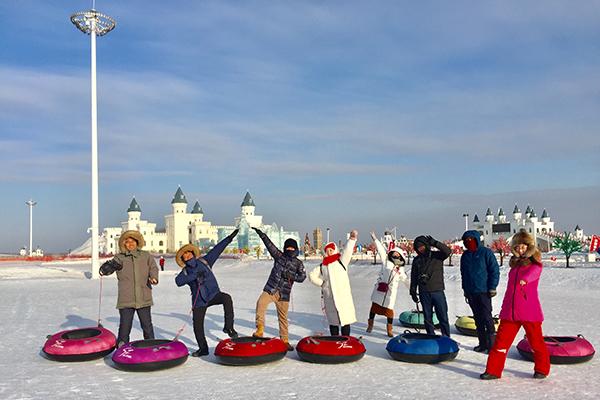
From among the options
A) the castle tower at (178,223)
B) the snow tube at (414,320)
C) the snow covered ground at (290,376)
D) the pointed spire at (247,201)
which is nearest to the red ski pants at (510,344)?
the snow covered ground at (290,376)

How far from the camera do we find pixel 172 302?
645 inches

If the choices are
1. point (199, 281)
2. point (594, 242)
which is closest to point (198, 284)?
point (199, 281)

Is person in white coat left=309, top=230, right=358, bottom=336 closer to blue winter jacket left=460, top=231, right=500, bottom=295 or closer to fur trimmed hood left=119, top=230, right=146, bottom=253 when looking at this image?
blue winter jacket left=460, top=231, right=500, bottom=295

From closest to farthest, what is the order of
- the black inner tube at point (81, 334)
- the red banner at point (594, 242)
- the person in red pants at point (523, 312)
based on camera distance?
the person in red pants at point (523, 312), the black inner tube at point (81, 334), the red banner at point (594, 242)

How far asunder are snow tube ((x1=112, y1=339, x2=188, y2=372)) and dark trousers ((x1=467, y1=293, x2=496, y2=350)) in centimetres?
418

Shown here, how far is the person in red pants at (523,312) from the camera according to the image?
682 cm

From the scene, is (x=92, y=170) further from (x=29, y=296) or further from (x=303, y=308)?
(x=303, y=308)

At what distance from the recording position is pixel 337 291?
9023mm

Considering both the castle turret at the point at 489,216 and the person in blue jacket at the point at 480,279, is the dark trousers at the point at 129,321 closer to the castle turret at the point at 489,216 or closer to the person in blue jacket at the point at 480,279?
the person in blue jacket at the point at 480,279

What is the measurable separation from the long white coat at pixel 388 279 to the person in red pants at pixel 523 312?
3.31 m

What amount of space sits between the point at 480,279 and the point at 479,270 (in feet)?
0.42

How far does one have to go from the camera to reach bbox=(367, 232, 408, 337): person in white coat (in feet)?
33.4

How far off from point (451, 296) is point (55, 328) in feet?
39.8

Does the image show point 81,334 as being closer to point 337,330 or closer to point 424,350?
point 337,330
